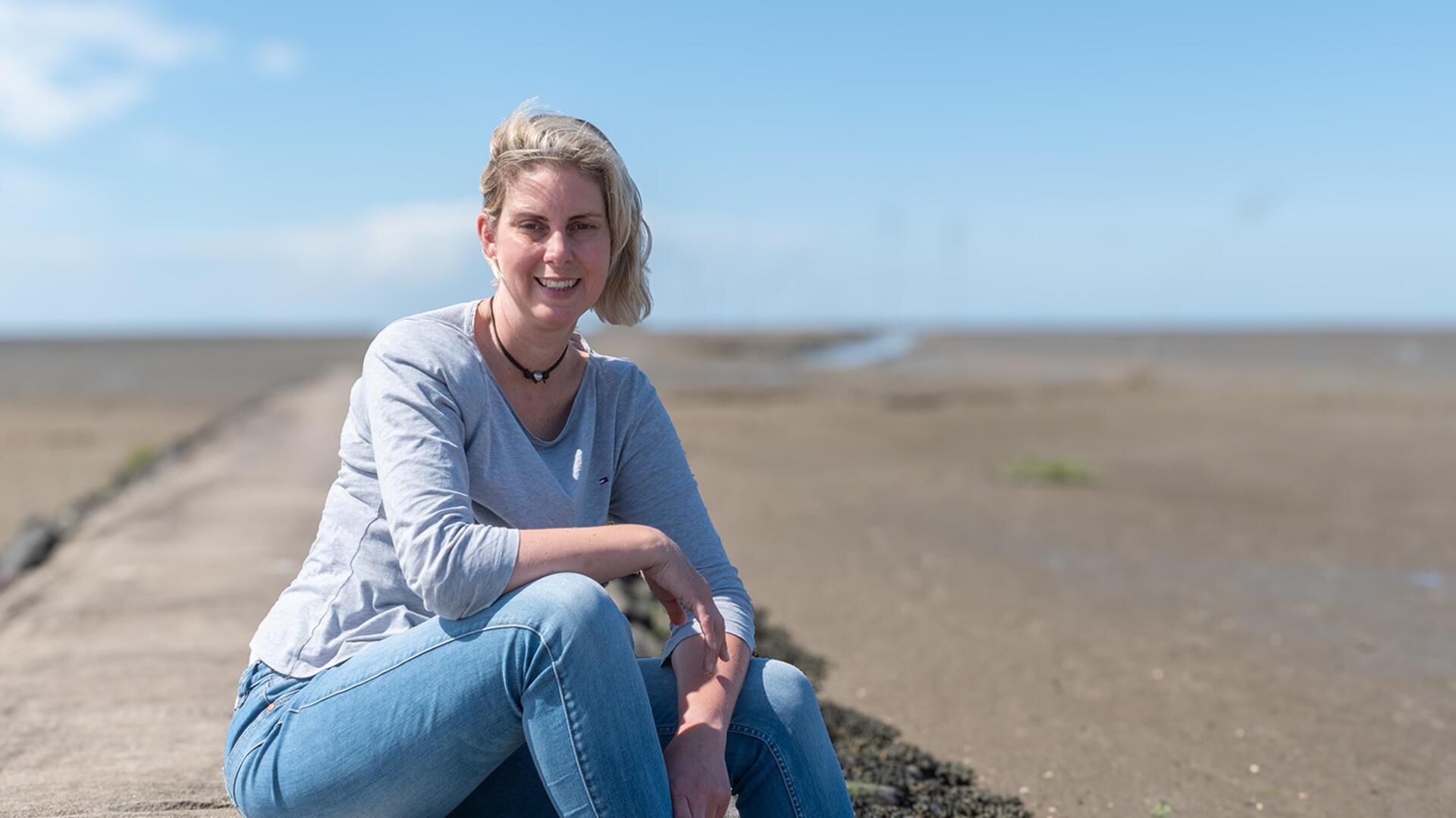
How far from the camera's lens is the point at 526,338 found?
8.02ft

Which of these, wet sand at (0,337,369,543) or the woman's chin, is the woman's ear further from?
wet sand at (0,337,369,543)

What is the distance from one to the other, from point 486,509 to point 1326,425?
1697 centimetres

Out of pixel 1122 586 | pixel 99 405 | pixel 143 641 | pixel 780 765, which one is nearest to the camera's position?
pixel 780 765

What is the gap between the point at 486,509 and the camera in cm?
237

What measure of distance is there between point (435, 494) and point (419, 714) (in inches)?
15.0

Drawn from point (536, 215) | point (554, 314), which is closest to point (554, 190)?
point (536, 215)

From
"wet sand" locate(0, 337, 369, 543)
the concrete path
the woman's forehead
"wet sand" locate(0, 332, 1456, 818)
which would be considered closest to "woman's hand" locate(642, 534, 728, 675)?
the woman's forehead

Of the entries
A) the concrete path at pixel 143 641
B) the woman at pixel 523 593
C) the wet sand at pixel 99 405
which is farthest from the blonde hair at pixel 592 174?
the wet sand at pixel 99 405

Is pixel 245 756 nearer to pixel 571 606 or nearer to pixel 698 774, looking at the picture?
pixel 571 606

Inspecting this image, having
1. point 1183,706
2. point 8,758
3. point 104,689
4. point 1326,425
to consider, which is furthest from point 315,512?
point 1326,425

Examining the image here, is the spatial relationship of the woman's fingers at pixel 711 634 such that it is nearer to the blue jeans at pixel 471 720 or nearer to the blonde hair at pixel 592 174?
the blue jeans at pixel 471 720

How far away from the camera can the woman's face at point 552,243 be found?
240cm

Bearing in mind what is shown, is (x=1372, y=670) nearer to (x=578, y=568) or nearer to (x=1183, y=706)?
(x=1183, y=706)

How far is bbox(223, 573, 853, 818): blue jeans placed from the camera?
207cm
